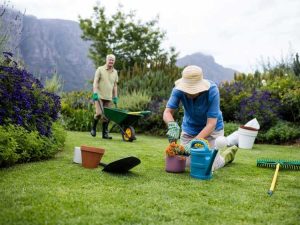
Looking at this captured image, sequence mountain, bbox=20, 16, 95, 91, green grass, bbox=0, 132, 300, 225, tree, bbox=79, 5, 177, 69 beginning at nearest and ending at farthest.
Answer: green grass, bbox=0, 132, 300, 225 < tree, bbox=79, 5, 177, 69 < mountain, bbox=20, 16, 95, 91

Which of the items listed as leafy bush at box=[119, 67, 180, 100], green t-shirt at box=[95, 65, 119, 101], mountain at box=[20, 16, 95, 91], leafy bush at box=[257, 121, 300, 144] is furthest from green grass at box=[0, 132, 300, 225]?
mountain at box=[20, 16, 95, 91]

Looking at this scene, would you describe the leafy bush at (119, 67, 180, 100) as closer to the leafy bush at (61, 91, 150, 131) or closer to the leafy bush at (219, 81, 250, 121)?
the leafy bush at (61, 91, 150, 131)

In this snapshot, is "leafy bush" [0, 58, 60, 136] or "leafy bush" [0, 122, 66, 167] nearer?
"leafy bush" [0, 122, 66, 167]

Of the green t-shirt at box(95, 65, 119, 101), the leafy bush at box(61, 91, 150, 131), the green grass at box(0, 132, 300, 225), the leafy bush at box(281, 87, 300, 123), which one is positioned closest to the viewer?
the green grass at box(0, 132, 300, 225)

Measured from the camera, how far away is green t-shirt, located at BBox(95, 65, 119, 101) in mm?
8336

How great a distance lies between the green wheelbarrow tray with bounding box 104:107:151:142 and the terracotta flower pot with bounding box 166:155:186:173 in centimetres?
364

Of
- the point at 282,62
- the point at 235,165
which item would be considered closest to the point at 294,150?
the point at 235,165

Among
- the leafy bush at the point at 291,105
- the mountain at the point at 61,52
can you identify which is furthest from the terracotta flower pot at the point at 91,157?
the mountain at the point at 61,52

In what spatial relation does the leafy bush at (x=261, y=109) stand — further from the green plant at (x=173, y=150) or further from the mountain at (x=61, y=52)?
the mountain at (x=61, y=52)

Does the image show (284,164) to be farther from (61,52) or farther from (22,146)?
(61,52)

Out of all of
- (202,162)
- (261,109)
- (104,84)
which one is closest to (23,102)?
(202,162)

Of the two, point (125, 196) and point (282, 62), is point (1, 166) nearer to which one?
point (125, 196)

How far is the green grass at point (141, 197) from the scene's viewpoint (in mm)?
2598

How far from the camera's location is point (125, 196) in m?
3.12
